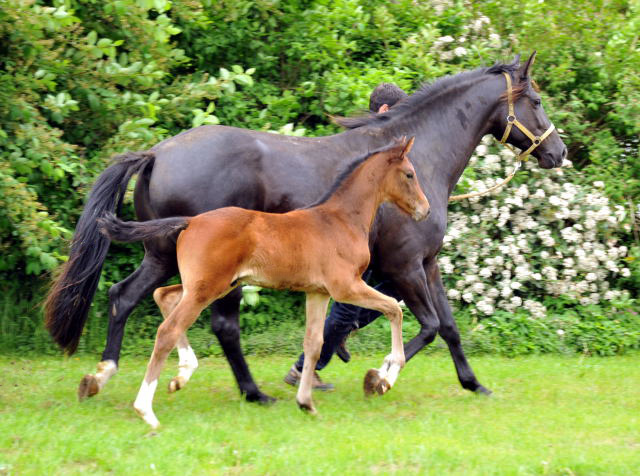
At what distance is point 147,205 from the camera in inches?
244

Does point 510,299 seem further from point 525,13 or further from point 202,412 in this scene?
point 202,412

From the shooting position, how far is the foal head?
5.95m

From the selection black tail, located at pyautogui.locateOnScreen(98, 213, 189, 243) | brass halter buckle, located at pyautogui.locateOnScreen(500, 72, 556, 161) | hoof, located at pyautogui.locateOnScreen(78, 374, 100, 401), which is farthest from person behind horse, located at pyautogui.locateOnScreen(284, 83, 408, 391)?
black tail, located at pyautogui.locateOnScreen(98, 213, 189, 243)

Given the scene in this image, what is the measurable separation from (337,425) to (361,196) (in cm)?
158

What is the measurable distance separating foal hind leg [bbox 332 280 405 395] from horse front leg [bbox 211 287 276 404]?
89cm

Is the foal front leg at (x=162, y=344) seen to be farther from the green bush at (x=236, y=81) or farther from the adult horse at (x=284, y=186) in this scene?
the green bush at (x=236, y=81)

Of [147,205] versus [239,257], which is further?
[147,205]

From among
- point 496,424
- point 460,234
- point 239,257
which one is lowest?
point 460,234

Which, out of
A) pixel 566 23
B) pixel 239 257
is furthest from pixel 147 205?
pixel 566 23

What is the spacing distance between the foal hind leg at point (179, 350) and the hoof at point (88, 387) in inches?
20.6

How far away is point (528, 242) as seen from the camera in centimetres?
925

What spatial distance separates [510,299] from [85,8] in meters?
5.27

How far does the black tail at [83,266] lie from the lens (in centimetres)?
621

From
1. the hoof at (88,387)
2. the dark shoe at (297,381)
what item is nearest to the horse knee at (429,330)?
the dark shoe at (297,381)
